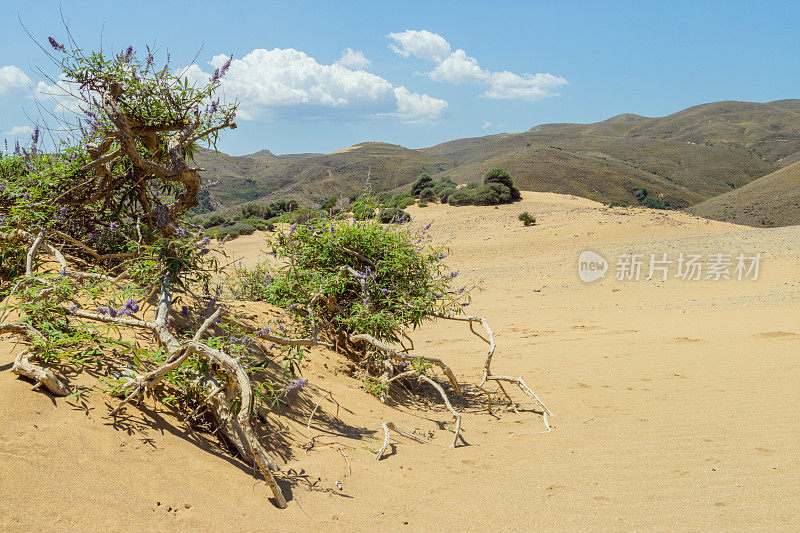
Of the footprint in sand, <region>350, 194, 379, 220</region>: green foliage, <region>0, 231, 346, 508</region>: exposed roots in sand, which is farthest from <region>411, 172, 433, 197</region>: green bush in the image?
<region>0, 231, 346, 508</region>: exposed roots in sand

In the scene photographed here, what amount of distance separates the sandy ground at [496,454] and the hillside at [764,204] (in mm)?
29943

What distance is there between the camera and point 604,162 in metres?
63.4

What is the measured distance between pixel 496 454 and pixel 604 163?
6626 centimetres

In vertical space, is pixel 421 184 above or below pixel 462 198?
above

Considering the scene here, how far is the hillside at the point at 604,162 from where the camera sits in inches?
2156

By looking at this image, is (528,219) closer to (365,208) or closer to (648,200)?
(365,208)

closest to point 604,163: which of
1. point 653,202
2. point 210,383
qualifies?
point 653,202

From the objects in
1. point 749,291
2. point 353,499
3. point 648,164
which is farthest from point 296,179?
point 353,499

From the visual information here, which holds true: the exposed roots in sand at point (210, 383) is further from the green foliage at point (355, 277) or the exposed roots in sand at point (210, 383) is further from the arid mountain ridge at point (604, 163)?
the arid mountain ridge at point (604, 163)

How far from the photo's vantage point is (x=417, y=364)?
13.5ft

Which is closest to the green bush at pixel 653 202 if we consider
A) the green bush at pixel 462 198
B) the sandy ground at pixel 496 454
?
the green bush at pixel 462 198

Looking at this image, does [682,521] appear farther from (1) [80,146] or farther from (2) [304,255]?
(1) [80,146]

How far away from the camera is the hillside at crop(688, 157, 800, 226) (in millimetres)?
31391

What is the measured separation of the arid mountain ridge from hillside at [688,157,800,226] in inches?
27.0
